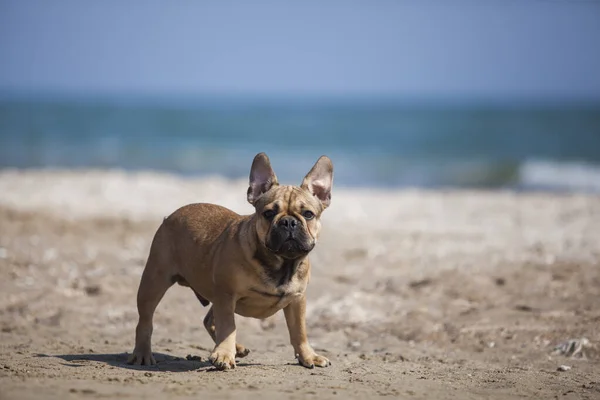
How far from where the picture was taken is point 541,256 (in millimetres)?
11859

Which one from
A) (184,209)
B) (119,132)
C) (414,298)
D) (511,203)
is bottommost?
(414,298)

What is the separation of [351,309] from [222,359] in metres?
3.40

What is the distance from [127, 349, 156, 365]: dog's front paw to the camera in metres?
6.71

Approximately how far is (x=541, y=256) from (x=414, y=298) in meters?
2.99

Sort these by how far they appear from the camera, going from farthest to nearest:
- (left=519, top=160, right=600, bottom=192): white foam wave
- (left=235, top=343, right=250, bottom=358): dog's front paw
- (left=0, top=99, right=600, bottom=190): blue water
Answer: (left=0, top=99, right=600, bottom=190): blue water → (left=519, top=160, right=600, bottom=192): white foam wave → (left=235, top=343, right=250, bottom=358): dog's front paw

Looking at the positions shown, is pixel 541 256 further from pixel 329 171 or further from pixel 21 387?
pixel 21 387

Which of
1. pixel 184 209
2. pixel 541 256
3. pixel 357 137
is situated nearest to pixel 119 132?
pixel 357 137

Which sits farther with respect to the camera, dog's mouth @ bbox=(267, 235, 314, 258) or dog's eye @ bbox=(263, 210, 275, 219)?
dog's eye @ bbox=(263, 210, 275, 219)

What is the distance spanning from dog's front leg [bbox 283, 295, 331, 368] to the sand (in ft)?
0.43

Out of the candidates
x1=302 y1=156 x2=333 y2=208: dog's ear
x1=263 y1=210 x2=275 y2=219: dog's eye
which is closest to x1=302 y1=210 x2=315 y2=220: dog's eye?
x1=263 y1=210 x2=275 y2=219: dog's eye

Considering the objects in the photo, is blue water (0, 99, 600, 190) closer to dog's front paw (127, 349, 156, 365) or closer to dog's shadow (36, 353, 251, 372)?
dog's shadow (36, 353, 251, 372)

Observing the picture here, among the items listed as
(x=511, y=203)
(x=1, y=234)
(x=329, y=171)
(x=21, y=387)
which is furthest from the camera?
(x=511, y=203)

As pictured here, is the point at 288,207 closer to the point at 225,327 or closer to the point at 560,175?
Answer: the point at 225,327

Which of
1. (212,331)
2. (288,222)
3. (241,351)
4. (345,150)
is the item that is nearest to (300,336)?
(241,351)
